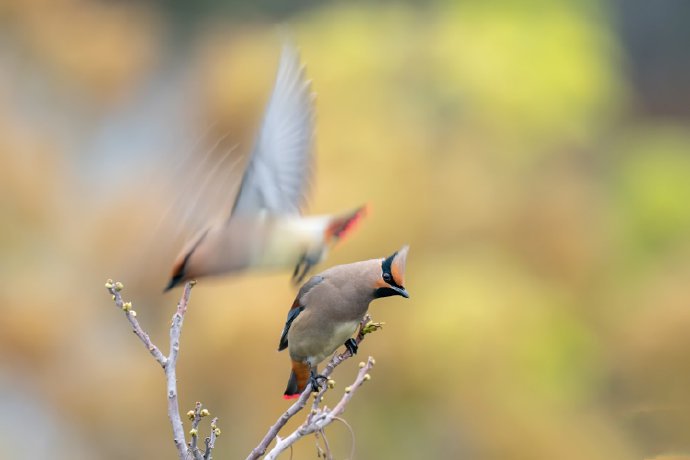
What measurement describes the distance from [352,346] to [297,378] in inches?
5.2

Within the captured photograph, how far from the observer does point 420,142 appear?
4.50 meters

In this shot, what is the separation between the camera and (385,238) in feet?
13.7

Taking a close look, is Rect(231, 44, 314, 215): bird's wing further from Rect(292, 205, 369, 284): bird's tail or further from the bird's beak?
the bird's beak

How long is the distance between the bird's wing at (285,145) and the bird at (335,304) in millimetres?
117

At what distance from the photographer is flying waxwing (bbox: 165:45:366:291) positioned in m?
1.15

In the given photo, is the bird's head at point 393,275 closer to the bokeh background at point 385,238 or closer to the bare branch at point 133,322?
the bare branch at point 133,322

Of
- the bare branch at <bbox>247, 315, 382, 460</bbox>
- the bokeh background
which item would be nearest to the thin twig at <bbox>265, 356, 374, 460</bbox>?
the bare branch at <bbox>247, 315, 382, 460</bbox>

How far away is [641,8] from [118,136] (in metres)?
3.45

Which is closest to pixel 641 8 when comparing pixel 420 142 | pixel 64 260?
pixel 420 142

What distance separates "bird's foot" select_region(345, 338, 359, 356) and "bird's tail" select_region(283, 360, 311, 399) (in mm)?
57

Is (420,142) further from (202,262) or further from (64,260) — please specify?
(202,262)

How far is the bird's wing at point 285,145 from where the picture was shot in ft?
4.30

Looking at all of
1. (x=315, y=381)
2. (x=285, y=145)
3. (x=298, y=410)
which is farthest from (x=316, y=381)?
(x=285, y=145)

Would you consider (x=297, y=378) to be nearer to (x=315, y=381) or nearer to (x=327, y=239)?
(x=315, y=381)
